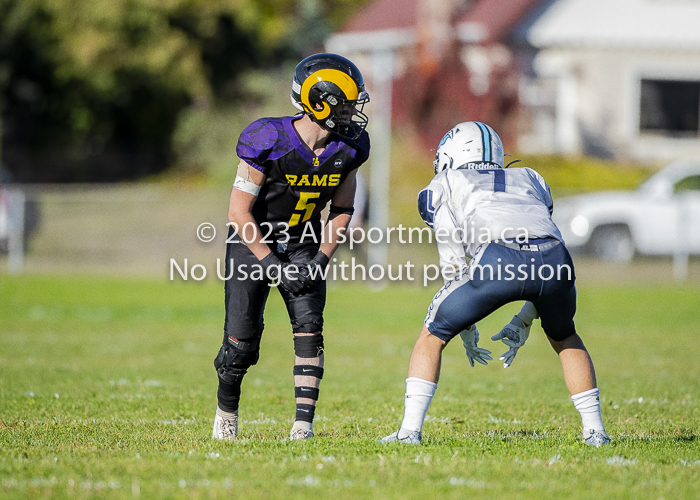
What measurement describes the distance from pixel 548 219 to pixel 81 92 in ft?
88.5

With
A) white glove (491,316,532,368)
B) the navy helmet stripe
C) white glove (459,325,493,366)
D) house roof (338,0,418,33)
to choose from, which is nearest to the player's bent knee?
white glove (459,325,493,366)

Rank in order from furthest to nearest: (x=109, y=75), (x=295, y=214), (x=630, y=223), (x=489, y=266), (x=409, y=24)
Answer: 1. (x=109, y=75)
2. (x=409, y=24)
3. (x=630, y=223)
4. (x=295, y=214)
5. (x=489, y=266)

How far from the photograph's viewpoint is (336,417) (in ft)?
18.5

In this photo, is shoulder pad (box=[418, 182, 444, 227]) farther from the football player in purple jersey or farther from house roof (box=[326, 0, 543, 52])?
house roof (box=[326, 0, 543, 52])

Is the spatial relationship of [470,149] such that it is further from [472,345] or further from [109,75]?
[109,75]

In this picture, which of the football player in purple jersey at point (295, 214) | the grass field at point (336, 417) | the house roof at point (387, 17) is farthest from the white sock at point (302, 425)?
the house roof at point (387, 17)

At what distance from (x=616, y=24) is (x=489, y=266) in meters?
22.9

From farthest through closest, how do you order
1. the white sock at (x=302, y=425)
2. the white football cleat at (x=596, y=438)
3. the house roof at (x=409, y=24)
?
the house roof at (x=409, y=24), the white sock at (x=302, y=425), the white football cleat at (x=596, y=438)

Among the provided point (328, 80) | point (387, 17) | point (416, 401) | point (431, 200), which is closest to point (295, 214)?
point (328, 80)

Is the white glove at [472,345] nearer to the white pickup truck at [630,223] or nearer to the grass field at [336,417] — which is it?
the grass field at [336,417]

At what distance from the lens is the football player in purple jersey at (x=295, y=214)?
4.73 m

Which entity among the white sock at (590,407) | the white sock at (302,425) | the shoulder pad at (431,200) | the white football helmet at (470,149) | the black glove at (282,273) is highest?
the white football helmet at (470,149)

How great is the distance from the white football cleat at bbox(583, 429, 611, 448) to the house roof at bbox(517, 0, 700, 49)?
70.6 ft

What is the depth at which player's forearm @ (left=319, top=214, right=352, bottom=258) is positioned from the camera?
16.4 feet
